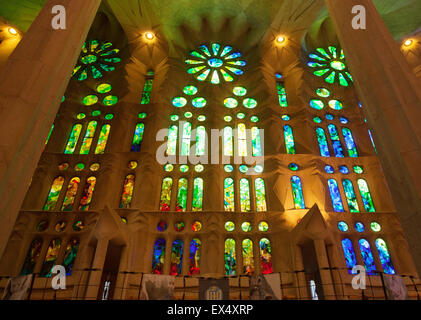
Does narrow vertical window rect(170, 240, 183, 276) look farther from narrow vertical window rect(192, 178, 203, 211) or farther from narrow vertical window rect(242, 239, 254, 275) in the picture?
narrow vertical window rect(242, 239, 254, 275)

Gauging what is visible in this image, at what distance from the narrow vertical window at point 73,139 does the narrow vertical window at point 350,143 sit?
16460 millimetres

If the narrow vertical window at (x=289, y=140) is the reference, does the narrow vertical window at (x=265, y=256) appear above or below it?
below

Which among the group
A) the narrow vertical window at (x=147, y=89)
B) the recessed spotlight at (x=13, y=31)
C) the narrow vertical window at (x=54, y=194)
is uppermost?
the recessed spotlight at (x=13, y=31)

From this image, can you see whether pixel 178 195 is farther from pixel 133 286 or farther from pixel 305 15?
pixel 305 15

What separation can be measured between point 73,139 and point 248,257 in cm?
1221

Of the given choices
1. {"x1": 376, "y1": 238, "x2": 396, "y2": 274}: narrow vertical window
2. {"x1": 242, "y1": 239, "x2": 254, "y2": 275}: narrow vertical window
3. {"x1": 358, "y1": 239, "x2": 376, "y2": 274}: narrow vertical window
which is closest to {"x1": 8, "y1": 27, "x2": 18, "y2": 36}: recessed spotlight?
{"x1": 242, "y1": 239, "x2": 254, "y2": 275}: narrow vertical window

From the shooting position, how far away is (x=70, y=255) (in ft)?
43.4

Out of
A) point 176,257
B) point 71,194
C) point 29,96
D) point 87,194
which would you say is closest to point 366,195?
point 176,257

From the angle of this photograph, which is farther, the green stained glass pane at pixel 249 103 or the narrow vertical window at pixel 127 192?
the green stained glass pane at pixel 249 103

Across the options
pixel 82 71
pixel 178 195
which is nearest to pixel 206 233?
pixel 178 195

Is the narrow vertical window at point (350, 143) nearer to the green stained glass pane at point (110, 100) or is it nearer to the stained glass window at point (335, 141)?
the stained glass window at point (335, 141)

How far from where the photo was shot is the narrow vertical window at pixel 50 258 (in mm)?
12742

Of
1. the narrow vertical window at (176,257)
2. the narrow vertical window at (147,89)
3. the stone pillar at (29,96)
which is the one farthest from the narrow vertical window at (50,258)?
the narrow vertical window at (147,89)
